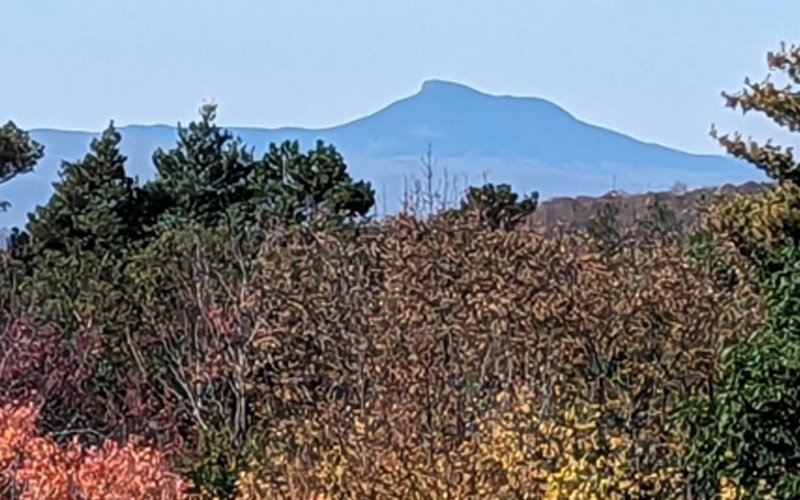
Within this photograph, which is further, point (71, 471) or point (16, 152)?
point (16, 152)

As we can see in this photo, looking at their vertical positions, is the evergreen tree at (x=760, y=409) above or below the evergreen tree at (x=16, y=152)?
below

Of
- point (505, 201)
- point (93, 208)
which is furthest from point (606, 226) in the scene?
point (93, 208)

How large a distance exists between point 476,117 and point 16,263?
70165 mm

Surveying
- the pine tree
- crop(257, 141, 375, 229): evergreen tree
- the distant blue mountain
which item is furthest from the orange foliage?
the pine tree

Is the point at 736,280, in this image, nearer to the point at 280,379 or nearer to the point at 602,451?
the point at 602,451

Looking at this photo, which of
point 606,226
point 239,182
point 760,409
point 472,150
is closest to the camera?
point 760,409

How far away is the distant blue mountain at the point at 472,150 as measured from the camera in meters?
25.2

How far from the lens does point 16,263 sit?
70.5 ft

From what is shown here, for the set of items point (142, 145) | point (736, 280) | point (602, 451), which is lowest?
point (602, 451)

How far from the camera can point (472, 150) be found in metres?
67.2

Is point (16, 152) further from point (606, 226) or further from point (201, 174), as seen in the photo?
point (606, 226)

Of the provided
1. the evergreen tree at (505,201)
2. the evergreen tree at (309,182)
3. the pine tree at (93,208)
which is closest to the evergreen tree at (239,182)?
the evergreen tree at (309,182)

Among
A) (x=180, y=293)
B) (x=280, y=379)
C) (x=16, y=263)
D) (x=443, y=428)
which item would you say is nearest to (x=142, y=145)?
(x=16, y=263)

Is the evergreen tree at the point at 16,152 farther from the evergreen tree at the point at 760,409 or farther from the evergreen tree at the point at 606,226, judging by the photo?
the evergreen tree at the point at 760,409
